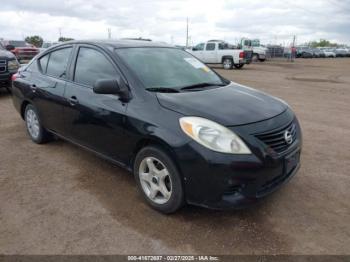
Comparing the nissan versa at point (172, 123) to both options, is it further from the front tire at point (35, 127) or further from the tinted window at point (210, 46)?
the tinted window at point (210, 46)

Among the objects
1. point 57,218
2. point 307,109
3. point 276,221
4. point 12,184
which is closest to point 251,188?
point 276,221

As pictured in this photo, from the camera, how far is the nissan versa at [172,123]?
9.05 feet

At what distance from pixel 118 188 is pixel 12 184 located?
50.4 inches

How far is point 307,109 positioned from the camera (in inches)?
313

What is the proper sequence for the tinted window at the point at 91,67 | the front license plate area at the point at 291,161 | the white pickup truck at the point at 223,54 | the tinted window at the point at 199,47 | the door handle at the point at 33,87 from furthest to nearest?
the tinted window at the point at 199,47 → the white pickup truck at the point at 223,54 → the door handle at the point at 33,87 → the tinted window at the point at 91,67 → the front license plate area at the point at 291,161

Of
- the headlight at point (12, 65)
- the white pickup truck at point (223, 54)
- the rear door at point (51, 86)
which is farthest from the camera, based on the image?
the white pickup truck at point (223, 54)

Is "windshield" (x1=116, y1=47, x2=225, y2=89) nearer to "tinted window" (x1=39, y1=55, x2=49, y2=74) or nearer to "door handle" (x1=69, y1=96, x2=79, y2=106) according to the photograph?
"door handle" (x1=69, y1=96, x2=79, y2=106)

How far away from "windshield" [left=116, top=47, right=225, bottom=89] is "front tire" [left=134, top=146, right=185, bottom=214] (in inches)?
30.2

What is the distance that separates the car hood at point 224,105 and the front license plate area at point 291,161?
434 millimetres

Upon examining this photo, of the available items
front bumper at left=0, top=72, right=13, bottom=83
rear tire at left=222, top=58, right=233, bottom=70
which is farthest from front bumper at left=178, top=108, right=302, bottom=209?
rear tire at left=222, top=58, right=233, bottom=70

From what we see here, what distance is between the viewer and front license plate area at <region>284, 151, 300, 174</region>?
3.03m

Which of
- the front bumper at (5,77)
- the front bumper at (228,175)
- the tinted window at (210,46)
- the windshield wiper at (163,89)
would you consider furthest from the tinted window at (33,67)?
the tinted window at (210,46)

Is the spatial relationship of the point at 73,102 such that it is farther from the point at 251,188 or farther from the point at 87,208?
the point at 251,188

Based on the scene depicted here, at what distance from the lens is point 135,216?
3178 mm
